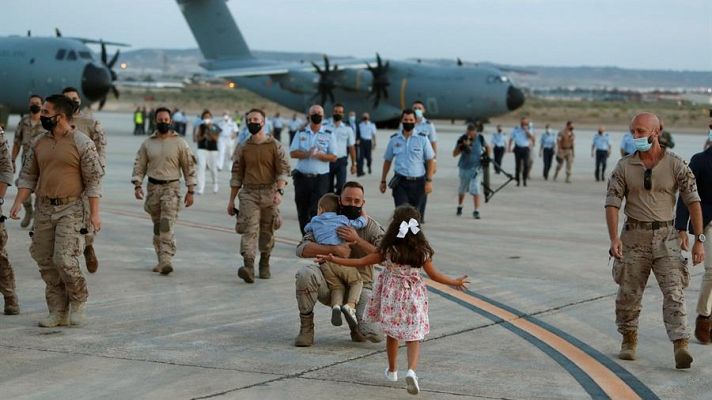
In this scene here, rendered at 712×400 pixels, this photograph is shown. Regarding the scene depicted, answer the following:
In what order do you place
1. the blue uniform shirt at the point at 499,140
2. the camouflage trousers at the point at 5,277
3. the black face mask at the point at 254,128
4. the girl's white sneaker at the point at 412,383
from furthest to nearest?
the blue uniform shirt at the point at 499,140 → the black face mask at the point at 254,128 → the camouflage trousers at the point at 5,277 → the girl's white sneaker at the point at 412,383

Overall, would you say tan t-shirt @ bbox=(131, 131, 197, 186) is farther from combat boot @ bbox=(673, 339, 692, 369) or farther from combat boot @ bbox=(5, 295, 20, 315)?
combat boot @ bbox=(673, 339, 692, 369)

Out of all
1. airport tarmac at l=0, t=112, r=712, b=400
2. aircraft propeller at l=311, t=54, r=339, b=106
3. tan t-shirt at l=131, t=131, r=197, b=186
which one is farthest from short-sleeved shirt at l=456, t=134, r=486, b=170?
aircraft propeller at l=311, t=54, r=339, b=106

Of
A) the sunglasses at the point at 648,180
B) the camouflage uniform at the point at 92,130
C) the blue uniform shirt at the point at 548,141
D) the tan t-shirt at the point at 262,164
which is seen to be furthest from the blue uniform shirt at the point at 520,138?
the sunglasses at the point at 648,180

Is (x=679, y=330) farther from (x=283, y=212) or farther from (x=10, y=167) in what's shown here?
(x=283, y=212)

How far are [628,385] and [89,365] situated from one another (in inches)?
144

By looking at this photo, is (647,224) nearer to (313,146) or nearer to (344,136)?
(313,146)

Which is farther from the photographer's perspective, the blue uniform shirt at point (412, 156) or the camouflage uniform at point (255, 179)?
the blue uniform shirt at point (412, 156)

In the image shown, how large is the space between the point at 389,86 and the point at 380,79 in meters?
0.52

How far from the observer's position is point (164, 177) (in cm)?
1342

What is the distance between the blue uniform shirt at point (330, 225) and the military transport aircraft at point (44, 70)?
34709mm

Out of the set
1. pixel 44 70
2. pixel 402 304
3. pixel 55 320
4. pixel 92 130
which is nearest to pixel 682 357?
pixel 402 304

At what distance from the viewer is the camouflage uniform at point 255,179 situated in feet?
42.0

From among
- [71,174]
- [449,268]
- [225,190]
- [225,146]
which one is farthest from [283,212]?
[71,174]

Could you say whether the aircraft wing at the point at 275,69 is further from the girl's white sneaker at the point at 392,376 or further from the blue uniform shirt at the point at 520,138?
the girl's white sneaker at the point at 392,376
